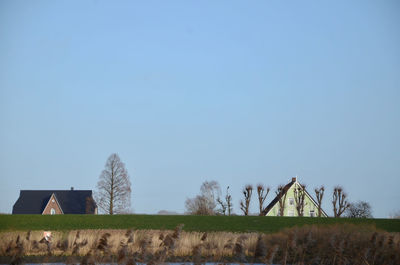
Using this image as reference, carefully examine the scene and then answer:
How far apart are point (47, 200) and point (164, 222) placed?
3918 centimetres

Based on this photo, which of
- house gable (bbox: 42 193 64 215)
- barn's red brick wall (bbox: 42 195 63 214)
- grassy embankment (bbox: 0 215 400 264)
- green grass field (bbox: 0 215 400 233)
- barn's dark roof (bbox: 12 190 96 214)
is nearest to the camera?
grassy embankment (bbox: 0 215 400 264)

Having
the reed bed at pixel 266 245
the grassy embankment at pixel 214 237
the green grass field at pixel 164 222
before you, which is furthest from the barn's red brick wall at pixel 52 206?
the reed bed at pixel 266 245

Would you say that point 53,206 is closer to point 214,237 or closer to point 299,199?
point 299,199

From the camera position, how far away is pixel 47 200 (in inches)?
2854

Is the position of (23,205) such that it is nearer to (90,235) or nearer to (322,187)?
(322,187)

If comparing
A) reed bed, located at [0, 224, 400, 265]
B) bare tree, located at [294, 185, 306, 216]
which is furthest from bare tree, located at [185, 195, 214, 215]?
reed bed, located at [0, 224, 400, 265]

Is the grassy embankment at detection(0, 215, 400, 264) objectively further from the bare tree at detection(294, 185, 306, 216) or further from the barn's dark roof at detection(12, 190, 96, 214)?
the barn's dark roof at detection(12, 190, 96, 214)

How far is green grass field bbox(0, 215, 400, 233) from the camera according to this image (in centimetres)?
3491

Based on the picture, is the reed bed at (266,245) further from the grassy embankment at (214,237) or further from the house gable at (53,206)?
the house gable at (53,206)

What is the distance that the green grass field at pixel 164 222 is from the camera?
34906mm

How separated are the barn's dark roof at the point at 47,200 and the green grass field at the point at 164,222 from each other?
1293 inches

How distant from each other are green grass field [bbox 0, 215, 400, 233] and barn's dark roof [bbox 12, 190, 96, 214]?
108ft

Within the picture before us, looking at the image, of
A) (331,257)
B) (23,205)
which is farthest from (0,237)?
(23,205)

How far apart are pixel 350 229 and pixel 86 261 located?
1410 cm
